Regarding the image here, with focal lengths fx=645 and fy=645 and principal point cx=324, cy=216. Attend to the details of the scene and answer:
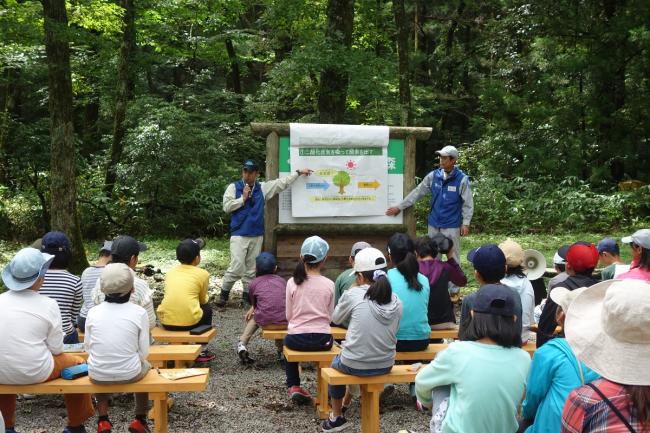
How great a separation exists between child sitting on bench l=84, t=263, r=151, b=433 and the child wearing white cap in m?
0.26

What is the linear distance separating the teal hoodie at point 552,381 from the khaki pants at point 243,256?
5.99 meters

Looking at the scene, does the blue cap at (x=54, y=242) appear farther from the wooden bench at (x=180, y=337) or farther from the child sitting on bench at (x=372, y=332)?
the child sitting on bench at (x=372, y=332)

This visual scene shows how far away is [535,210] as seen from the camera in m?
17.1

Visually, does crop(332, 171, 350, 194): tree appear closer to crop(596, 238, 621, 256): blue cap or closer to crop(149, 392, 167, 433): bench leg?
crop(596, 238, 621, 256): blue cap

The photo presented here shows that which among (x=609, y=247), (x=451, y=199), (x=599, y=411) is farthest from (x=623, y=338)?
(x=451, y=199)

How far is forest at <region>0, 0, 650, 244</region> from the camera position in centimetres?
1474

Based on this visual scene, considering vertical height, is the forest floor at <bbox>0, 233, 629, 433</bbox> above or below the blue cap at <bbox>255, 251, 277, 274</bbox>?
below

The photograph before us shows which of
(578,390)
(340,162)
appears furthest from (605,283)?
(340,162)

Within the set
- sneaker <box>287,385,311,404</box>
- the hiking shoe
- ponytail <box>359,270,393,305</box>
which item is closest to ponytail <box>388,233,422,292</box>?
ponytail <box>359,270,393,305</box>

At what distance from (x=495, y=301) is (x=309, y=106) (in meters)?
16.7

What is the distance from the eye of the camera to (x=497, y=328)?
11.1ft

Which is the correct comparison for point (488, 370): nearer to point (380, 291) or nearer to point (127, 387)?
point (380, 291)

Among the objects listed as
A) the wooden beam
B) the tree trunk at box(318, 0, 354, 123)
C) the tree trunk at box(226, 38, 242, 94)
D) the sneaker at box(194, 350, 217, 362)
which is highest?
the tree trunk at box(226, 38, 242, 94)

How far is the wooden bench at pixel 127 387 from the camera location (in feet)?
14.6
